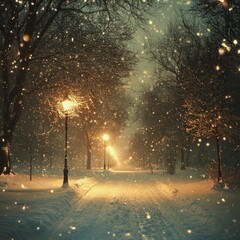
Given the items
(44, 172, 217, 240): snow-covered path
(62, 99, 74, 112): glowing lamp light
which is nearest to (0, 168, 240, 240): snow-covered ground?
(44, 172, 217, 240): snow-covered path

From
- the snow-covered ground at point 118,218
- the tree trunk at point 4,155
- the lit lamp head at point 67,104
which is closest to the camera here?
the snow-covered ground at point 118,218

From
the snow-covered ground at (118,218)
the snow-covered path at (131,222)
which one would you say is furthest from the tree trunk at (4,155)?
the snow-covered path at (131,222)

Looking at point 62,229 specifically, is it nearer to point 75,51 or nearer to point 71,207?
point 71,207

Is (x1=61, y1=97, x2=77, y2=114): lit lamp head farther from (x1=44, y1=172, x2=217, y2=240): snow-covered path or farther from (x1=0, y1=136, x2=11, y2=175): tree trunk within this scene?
(x1=44, y1=172, x2=217, y2=240): snow-covered path

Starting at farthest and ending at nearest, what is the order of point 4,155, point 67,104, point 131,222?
point 4,155 → point 67,104 → point 131,222

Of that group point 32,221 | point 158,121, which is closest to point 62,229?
point 32,221

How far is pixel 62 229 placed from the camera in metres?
8.68

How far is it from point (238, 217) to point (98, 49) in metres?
12.3

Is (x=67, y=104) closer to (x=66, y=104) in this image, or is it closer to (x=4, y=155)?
(x=66, y=104)

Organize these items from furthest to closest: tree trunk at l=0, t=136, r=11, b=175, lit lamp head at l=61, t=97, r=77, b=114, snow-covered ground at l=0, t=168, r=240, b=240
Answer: tree trunk at l=0, t=136, r=11, b=175 → lit lamp head at l=61, t=97, r=77, b=114 → snow-covered ground at l=0, t=168, r=240, b=240

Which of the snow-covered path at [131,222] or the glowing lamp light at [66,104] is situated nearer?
the snow-covered path at [131,222]

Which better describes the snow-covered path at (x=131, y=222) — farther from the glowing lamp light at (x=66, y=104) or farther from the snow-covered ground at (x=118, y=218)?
the glowing lamp light at (x=66, y=104)

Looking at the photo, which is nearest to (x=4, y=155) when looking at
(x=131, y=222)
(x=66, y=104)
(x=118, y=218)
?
(x=66, y=104)

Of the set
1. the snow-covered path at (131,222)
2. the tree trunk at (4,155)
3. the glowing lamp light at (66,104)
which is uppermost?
the glowing lamp light at (66,104)
